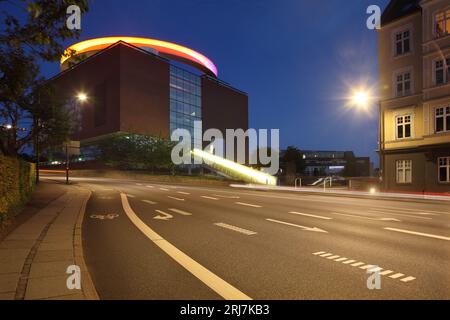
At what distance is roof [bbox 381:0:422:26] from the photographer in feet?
94.7

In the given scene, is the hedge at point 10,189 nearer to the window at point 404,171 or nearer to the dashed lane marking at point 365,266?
the dashed lane marking at point 365,266

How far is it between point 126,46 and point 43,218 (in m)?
61.7

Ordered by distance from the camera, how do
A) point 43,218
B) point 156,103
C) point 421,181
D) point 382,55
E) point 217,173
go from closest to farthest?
point 43,218 → point 421,181 → point 382,55 → point 217,173 → point 156,103

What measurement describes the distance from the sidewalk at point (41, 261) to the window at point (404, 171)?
27218mm

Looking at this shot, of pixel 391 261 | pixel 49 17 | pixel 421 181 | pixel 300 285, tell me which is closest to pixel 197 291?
pixel 300 285

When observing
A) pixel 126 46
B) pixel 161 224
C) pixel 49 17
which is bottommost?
pixel 161 224

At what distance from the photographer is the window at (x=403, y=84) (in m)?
29.0

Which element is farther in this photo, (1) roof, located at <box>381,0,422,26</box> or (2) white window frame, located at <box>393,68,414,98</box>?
(1) roof, located at <box>381,0,422,26</box>

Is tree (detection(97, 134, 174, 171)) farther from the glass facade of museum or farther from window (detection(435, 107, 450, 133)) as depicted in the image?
window (detection(435, 107, 450, 133))

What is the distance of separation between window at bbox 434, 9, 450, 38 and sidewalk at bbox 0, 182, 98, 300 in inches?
1138

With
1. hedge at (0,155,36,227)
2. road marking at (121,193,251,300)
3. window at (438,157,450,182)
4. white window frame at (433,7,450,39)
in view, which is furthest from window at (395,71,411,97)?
hedge at (0,155,36,227)

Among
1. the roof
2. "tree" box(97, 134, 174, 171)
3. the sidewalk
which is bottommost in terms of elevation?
the sidewalk

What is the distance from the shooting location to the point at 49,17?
7.96 metres

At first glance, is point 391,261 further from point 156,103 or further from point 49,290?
point 156,103
